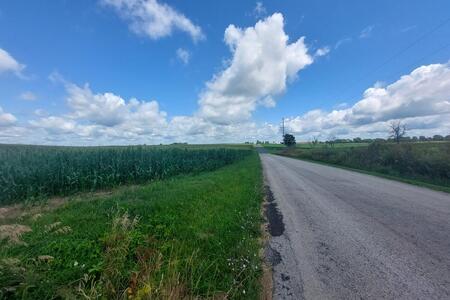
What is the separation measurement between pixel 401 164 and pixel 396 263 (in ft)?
71.1

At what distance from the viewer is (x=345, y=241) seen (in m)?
4.59

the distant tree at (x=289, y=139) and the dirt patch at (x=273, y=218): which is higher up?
the distant tree at (x=289, y=139)

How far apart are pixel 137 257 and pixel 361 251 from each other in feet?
13.2

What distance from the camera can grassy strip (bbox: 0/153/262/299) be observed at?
2.66m

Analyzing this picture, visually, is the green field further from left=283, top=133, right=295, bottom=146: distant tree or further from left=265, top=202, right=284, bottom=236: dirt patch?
left=283, top=133, right=295, bottom=146: distant tree

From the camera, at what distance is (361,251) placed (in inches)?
163

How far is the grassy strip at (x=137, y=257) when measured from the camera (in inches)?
105

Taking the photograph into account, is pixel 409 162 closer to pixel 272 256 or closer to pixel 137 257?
pixel 272 256

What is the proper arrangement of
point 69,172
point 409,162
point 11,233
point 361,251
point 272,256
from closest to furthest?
point 11,233, point 272,256, point 361,251, point 69,172, point 409,162

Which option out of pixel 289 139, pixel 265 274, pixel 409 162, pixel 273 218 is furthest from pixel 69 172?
pixel 289 139

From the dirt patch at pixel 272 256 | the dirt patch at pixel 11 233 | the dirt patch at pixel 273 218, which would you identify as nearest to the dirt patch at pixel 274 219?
the dirt patch at pixel 273 218

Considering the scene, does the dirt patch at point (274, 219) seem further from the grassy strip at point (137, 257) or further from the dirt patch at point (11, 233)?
the dirt patch at point (11, 233)

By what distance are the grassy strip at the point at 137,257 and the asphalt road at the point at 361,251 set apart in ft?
2.20

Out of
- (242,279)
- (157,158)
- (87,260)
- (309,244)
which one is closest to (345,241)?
(309,244)
